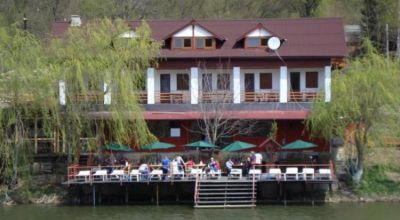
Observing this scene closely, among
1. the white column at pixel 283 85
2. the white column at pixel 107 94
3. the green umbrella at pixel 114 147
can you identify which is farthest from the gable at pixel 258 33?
the white column at pixel 107 94

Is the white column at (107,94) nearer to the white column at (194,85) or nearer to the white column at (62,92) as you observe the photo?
the white column at (62,92)

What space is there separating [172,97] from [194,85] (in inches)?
65.3

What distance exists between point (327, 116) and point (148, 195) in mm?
9868

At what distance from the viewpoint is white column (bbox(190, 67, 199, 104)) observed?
43.8m

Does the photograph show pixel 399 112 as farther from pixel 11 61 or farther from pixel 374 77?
pixel 11 61

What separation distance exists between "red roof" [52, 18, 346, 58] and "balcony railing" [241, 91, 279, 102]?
230 centimetres

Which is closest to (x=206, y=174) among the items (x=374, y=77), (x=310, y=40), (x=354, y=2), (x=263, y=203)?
(x=263, y=203)

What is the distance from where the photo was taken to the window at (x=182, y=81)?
4541cm

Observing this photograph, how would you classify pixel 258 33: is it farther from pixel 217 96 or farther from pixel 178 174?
pixel 178 174

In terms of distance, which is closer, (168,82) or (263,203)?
(263,203)

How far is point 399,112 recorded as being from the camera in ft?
121

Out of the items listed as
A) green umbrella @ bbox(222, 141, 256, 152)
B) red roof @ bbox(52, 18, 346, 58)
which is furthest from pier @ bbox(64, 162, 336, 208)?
red roof @ bbox(52, 18, 346, 58)

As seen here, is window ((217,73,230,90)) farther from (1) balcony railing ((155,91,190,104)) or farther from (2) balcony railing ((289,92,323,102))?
(2) balcony railing ((289,92,323,102))

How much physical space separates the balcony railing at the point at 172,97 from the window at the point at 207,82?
1.27 metres
